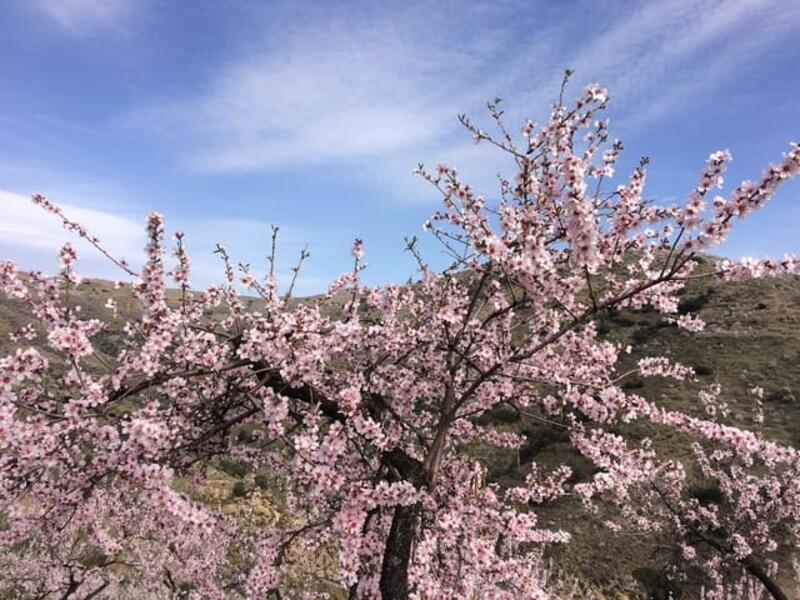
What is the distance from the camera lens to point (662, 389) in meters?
36.7

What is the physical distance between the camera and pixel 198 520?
4883mm

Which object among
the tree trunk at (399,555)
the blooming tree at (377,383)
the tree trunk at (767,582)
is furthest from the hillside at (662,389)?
the tree trunk at (767,582)

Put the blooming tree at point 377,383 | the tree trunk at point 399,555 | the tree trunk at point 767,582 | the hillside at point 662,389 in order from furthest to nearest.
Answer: the hillside at point 662,389
the tree trunk at point 767,582
the tree trunk at point 399,555
the blooming tree at point 377,383

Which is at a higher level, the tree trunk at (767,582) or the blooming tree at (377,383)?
the blooming tree at (377,383)

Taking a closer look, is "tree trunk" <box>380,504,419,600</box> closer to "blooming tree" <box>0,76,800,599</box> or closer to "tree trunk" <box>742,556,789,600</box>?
"blooming tree" <box>0,76,800,599</box>

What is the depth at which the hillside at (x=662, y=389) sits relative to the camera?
22.5 m

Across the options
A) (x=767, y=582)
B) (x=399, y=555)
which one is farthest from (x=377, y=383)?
(x=767, y=582)

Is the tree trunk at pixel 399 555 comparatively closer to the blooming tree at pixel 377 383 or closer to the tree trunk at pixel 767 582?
the blooming tree at pixel 377 383

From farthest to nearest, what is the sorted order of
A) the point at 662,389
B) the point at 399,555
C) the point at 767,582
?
the point at 662,389 → the point at 767,582 → the point at 399,555

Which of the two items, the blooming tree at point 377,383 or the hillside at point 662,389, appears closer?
the blooming tree at point 377,383

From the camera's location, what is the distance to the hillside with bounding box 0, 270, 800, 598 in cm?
2250

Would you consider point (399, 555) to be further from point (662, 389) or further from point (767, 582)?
point (662, 389)

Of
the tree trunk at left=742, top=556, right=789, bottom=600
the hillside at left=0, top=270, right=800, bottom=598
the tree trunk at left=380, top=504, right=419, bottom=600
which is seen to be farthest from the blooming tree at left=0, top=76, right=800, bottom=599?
the tree trunk at left=742, top=556, right=789, bottom=600

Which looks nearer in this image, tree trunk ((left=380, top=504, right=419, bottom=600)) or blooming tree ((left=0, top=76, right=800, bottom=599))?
blooming tree ((left=0, top=76, right=800, bottom=599))
